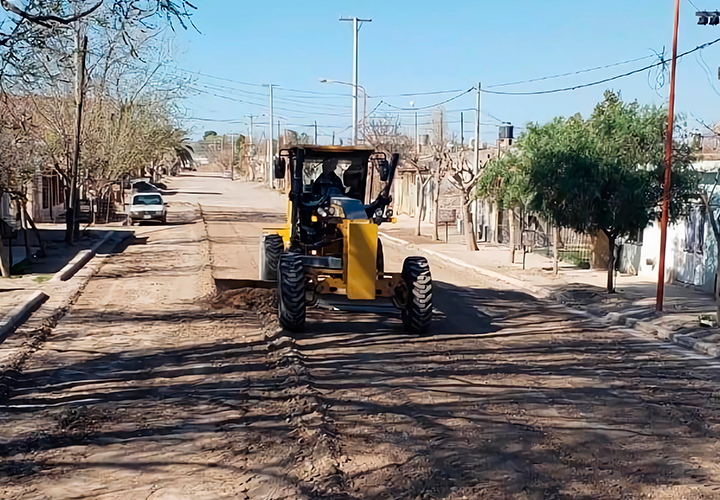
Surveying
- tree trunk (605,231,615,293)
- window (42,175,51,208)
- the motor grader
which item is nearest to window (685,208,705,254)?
tree trunk (605,231,615,293)

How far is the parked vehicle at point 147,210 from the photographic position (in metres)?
36.5

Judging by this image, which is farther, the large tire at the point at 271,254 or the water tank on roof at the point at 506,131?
the water tank on roof at the point at 506,131

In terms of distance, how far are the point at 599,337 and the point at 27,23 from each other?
897 cm

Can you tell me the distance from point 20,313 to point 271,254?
426cm

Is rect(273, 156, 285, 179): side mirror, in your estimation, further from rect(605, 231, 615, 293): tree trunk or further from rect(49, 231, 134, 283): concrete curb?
rect(605, 231, 615, 293): tree trunk

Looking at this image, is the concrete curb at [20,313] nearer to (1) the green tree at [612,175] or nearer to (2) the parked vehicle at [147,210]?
(1) the green tree at [612,175]

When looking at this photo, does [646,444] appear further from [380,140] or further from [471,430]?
[380,140]

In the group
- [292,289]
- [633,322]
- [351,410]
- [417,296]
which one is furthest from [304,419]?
[633,322]

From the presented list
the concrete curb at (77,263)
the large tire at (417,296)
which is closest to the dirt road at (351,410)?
the large tire at (417,296)

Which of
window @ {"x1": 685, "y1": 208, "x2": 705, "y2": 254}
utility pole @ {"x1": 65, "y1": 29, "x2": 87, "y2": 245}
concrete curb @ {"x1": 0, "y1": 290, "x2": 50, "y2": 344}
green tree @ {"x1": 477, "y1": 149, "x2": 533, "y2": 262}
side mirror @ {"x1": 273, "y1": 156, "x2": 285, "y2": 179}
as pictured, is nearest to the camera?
concrete curb @ {"x1": 0, "y1": 290, "x2": 50, "y2": 344}

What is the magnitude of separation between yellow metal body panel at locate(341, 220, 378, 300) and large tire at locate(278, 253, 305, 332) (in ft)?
2.21

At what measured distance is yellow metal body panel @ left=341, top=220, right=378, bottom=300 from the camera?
11531 millimetres

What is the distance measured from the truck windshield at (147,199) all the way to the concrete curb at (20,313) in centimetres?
2200

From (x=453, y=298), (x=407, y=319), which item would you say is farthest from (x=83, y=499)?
(x=453, y=298)
